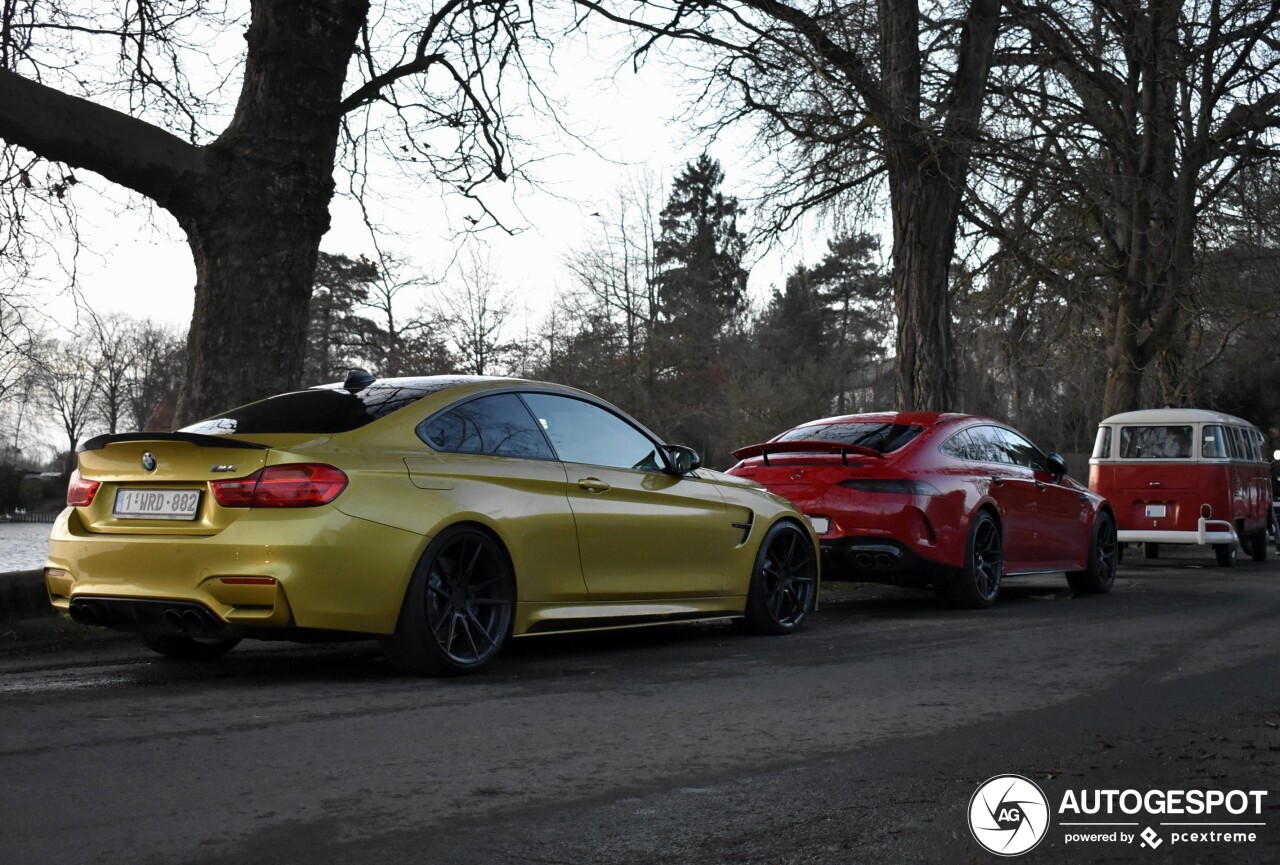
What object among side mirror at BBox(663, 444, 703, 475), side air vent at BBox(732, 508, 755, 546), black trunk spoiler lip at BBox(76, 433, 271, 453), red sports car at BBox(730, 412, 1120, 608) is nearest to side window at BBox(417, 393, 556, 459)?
black trunk spoiler lip at BBox(76, 433, 271, 453)

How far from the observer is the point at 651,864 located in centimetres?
341

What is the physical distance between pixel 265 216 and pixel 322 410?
409 centimetres

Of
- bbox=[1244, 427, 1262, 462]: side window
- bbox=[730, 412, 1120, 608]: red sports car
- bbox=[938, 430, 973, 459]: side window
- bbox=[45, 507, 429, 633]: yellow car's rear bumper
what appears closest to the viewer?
bbox=[45, 507, 429, 633]: yellow car's rear bumper

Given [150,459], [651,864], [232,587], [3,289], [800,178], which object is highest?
[800,178]

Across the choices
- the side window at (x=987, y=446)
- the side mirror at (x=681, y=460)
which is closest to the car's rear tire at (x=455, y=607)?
the side mirror at (x=681, y=460)

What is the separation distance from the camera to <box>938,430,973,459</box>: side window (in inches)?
424

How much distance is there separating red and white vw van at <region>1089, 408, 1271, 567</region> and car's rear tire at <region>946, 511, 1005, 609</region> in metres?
8.02

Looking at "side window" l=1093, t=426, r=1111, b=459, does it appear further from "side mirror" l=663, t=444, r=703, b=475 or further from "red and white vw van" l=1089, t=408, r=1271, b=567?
"side mirror" l=663, t=444, r=703, b=475

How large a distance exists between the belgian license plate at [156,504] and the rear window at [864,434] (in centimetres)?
565

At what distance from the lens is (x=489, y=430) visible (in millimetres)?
7062

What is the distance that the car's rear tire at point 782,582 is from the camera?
8750 mm

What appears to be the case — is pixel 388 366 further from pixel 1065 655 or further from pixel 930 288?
pixel 1065 655

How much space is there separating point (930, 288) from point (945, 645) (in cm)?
875

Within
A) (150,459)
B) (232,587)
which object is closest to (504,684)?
(232,587)
